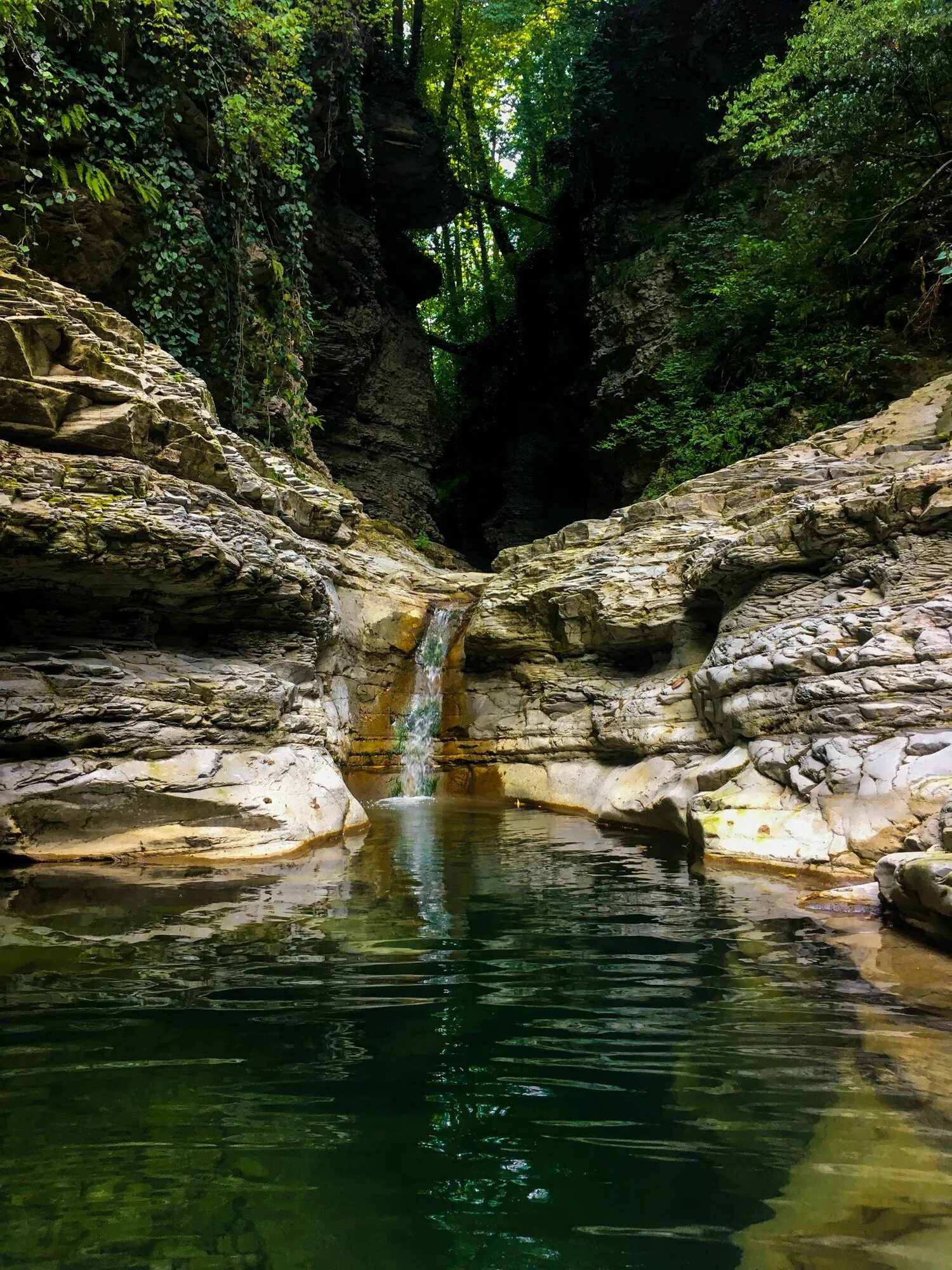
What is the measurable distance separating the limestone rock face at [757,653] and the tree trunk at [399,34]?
16.0 meters

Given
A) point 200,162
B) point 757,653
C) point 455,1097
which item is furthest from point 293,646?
point 200,162

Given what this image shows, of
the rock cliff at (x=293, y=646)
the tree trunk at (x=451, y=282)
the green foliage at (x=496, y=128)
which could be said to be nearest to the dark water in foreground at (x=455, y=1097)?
the rock cliff at (x=293, y=646)

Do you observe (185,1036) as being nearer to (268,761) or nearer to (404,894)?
(404,894)

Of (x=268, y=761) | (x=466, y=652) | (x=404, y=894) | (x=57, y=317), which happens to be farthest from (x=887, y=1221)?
(x=466, y=652)

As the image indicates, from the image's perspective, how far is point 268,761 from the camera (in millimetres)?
7121

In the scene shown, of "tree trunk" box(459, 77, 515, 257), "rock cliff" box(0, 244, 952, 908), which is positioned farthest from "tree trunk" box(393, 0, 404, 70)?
"rock cliff" box(0, 244, 952, 908)

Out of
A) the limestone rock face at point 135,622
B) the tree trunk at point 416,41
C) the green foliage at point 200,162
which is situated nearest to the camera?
the limestone rock face at point 135,622

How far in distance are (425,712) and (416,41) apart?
19.3 meters

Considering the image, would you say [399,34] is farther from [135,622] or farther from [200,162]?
[135,622]

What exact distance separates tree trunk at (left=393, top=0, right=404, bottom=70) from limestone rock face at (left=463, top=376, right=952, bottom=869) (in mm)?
15979

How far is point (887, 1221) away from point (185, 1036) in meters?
2.32

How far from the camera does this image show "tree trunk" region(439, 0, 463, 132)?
2142 centimetres

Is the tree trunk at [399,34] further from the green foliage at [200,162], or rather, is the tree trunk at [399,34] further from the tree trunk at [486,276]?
the green foliage at [200,162]

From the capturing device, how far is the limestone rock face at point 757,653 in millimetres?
5719
